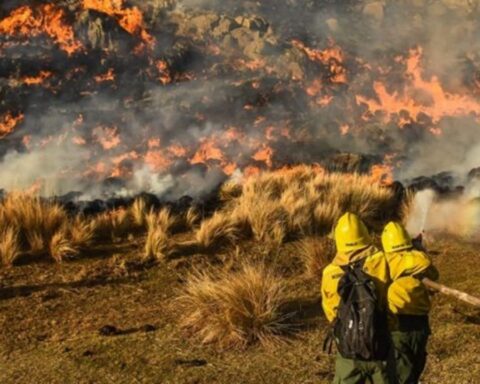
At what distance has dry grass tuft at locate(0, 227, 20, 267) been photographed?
9.17 metres

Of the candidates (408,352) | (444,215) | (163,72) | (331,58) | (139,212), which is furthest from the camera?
(331,58)

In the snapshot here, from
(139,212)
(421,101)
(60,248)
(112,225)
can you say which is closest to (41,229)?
(60,248)

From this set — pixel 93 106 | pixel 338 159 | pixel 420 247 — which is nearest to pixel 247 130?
pixel 338 159

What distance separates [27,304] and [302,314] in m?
3.52

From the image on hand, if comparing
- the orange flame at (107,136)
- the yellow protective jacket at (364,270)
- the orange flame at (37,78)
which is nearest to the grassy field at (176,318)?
the yellow protective jacket at (364,270)

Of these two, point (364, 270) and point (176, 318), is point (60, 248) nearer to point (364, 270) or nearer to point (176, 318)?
point (176, 318)

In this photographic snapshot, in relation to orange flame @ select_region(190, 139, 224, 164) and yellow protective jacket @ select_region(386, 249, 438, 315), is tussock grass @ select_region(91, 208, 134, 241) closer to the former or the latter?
orange flame @ select_region(190, 139, 224, 164)

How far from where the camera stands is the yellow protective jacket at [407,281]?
4.23m

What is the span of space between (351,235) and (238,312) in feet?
10.5

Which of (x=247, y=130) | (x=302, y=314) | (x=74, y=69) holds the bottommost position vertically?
(x=302, y=314)

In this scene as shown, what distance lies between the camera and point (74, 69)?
67.6ft

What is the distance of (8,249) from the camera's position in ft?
30.3

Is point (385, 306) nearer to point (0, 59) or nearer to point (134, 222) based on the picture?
point (134, 222)

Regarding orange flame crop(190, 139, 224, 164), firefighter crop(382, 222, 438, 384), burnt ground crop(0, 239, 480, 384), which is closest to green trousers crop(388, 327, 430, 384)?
firefighter crop(382, 222, 438, 384)
